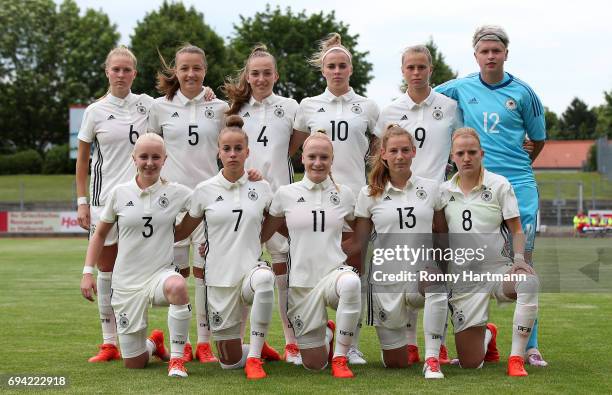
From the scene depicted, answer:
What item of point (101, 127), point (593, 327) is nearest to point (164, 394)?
point (101, 127)

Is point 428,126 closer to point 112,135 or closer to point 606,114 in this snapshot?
point 112,135

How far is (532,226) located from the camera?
21.3ft

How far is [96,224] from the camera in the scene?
664 cm

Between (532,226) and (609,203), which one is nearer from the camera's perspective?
(532,226)

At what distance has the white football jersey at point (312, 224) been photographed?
19.8 feet

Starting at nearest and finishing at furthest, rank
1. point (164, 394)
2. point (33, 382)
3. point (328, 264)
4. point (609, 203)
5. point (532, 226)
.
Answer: point (164, 394)
point (33, 382)
point (328, 264)
point (532, 226)
point (609, 203)

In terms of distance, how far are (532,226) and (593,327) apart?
2.53 metres

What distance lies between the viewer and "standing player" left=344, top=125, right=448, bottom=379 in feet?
19.9

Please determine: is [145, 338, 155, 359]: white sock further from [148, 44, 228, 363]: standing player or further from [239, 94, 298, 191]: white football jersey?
[239, 94, 298, 191]: white football jersey

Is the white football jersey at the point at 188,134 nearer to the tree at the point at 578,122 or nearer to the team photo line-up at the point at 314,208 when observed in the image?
the team photo line-up at the point at 314,208

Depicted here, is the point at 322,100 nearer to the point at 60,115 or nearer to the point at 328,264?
the point at 328,264

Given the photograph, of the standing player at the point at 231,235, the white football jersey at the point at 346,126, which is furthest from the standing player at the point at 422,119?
the standing player at the point at 231,235

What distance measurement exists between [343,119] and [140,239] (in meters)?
1.71

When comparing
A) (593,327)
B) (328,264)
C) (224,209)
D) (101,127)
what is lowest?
(593,327)
